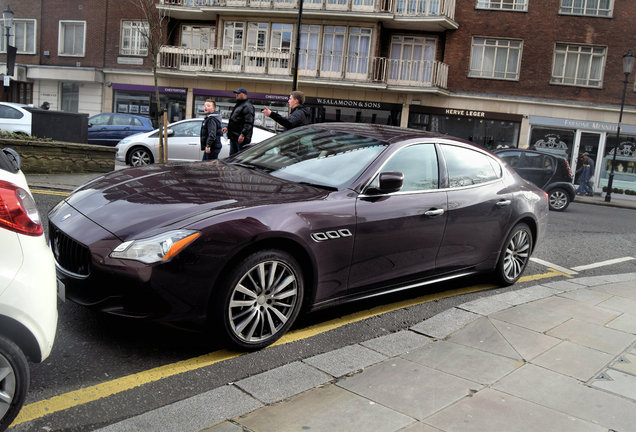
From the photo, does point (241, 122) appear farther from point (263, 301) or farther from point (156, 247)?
point (156, 247)

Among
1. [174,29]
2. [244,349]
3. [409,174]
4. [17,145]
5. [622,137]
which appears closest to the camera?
[244,349]

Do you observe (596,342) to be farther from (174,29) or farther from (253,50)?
(174,29)

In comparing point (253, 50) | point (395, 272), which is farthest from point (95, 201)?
point (253, 50)

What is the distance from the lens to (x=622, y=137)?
25.7 m

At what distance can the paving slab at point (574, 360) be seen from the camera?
12.3ft

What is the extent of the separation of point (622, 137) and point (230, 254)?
2644 centimetres

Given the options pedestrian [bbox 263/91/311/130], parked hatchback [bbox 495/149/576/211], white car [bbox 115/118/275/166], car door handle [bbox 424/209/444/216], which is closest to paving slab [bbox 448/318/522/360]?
car door handle [bbox 424/209/444/216]

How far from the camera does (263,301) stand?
3801 mm

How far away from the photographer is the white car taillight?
8.14 feet

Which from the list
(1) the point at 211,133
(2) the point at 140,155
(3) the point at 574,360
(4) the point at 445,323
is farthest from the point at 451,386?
(2) the point at 140,155

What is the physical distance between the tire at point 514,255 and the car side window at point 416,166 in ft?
4.36

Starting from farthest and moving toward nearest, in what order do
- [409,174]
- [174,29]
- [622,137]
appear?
1. [174,29]
2. [622,137]
3. [409,174]

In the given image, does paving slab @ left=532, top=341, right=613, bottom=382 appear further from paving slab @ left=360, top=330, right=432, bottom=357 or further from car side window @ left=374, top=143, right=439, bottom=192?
car side window @ left=374, top=143, right=439, bottom=192

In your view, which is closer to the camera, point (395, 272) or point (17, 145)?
point (395, 272)
